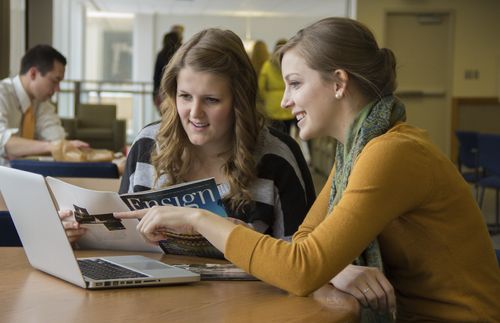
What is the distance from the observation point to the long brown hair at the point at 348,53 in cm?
172

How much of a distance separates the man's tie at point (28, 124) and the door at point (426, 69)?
8.01 metres

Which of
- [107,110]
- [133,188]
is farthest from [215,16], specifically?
[133,188]

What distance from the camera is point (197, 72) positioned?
2.13m

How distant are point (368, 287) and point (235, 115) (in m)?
0.76

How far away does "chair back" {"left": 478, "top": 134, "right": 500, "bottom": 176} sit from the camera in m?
6.49

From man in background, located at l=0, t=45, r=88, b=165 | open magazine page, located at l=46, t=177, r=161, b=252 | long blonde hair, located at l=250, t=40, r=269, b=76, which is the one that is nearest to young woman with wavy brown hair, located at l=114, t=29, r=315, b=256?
open magazine page, located at l=46, t=177, r=161, b=252

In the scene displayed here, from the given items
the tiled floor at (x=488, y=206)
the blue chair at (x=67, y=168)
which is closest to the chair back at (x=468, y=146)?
the tiled floor at (x=488, y=206)

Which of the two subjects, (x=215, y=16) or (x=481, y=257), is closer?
(x=481, y=257)

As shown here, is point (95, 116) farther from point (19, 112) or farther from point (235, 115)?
point (235, 115)

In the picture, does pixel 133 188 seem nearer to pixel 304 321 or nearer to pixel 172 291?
pixel 172 291

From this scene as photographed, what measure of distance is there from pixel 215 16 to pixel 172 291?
18199 mm

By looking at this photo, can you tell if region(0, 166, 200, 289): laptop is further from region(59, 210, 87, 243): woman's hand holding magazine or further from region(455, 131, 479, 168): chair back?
region(455, 131, 479, 168): chair back

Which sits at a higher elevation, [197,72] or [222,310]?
[197,72]

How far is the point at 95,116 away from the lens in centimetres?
1098
